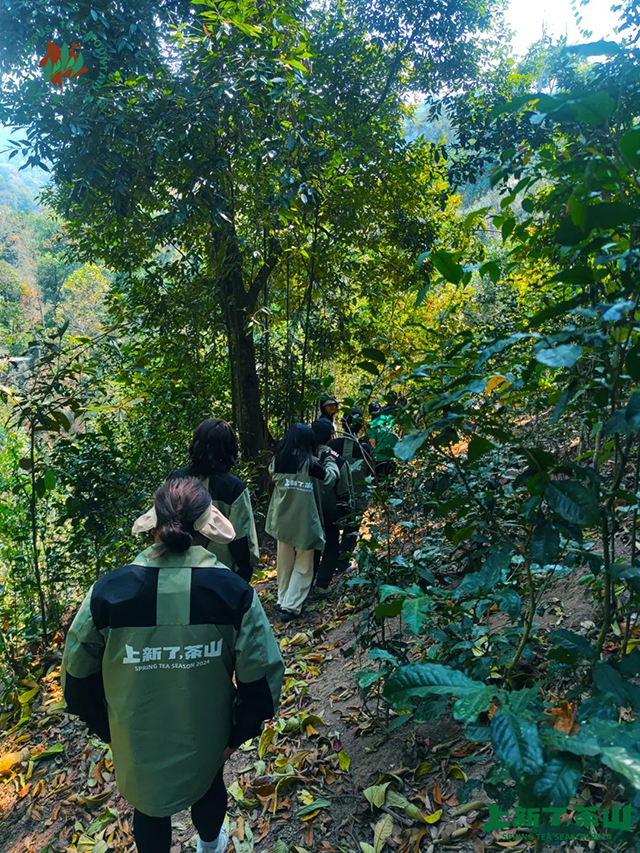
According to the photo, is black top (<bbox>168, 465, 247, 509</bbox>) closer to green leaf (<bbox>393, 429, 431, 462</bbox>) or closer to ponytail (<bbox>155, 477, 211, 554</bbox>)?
ponytail (<bbox>155, 477, 211, 554</bbox>)

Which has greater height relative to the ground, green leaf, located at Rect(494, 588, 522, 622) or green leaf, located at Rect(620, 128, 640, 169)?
green leaf, located at Rect(620, 128, 640, 169)

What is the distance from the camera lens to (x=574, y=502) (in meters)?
1.04

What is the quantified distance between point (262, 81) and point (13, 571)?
12.3ft

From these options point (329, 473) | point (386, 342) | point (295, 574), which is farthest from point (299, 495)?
point (386, 342)

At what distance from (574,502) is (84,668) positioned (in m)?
1.50

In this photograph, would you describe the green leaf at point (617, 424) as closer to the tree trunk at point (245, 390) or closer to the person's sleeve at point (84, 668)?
the person's sleeve at point (84, 668)

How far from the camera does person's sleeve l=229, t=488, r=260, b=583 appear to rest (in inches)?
115

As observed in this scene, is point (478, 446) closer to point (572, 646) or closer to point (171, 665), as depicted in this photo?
point (572, 646)

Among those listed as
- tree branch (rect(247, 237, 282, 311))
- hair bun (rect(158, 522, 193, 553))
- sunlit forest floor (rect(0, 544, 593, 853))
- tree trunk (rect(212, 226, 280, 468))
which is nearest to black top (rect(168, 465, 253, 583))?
sunlit forest floor (rect(0, 544, 593, 853))

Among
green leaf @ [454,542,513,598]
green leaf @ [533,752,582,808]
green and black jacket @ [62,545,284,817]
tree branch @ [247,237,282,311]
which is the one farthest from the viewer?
tree branch @ [247,237,282,311]

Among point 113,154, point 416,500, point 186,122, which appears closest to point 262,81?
point 186,122

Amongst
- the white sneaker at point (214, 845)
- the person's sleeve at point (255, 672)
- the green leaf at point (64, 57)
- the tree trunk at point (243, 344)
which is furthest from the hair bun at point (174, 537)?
the green leaf at point (64, 57)

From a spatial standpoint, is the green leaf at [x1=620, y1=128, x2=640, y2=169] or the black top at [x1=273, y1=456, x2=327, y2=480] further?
the black top at [x1=273, y1=456, x2=327, y2=480]

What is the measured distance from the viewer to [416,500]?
3018mm
